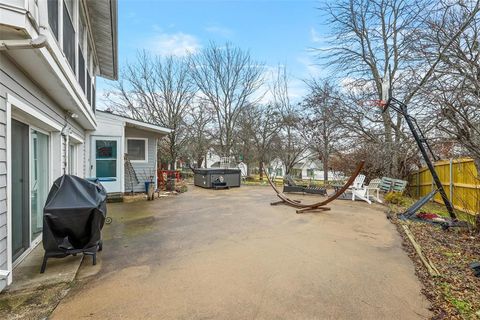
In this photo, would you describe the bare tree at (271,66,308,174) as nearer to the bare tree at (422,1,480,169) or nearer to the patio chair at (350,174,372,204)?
the patio chair at (350,174,372,204)

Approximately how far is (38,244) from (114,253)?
119 centimetres

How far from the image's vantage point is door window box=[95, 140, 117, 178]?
9.19 meters

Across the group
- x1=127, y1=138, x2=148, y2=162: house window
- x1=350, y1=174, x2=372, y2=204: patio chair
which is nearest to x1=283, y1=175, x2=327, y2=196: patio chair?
x1=350, y1=174, x2=372, y2=204: patio chair

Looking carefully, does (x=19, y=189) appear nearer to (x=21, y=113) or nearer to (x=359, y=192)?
A: (x=21, y=113)

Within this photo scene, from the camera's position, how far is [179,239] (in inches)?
187

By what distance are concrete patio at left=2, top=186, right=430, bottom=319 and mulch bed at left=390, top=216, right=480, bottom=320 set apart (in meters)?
0.13

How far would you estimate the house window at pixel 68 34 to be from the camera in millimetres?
4270

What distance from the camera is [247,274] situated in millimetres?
3287

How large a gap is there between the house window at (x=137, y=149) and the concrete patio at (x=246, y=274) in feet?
16.7

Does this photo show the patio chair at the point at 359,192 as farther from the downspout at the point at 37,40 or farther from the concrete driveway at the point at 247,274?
the downspout at the point at 37,40

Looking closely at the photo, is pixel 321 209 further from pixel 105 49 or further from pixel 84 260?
pixel 105 49

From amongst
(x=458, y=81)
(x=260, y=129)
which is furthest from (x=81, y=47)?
(x=260, y=129)

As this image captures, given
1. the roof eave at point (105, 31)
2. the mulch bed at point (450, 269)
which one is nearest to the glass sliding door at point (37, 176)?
the roof eave at point (105, 31)

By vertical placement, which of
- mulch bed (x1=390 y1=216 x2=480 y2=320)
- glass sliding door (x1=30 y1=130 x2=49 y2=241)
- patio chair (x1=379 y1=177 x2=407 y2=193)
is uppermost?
glass sliding door (x1=30 y1=130 x2=49 y2=241)
